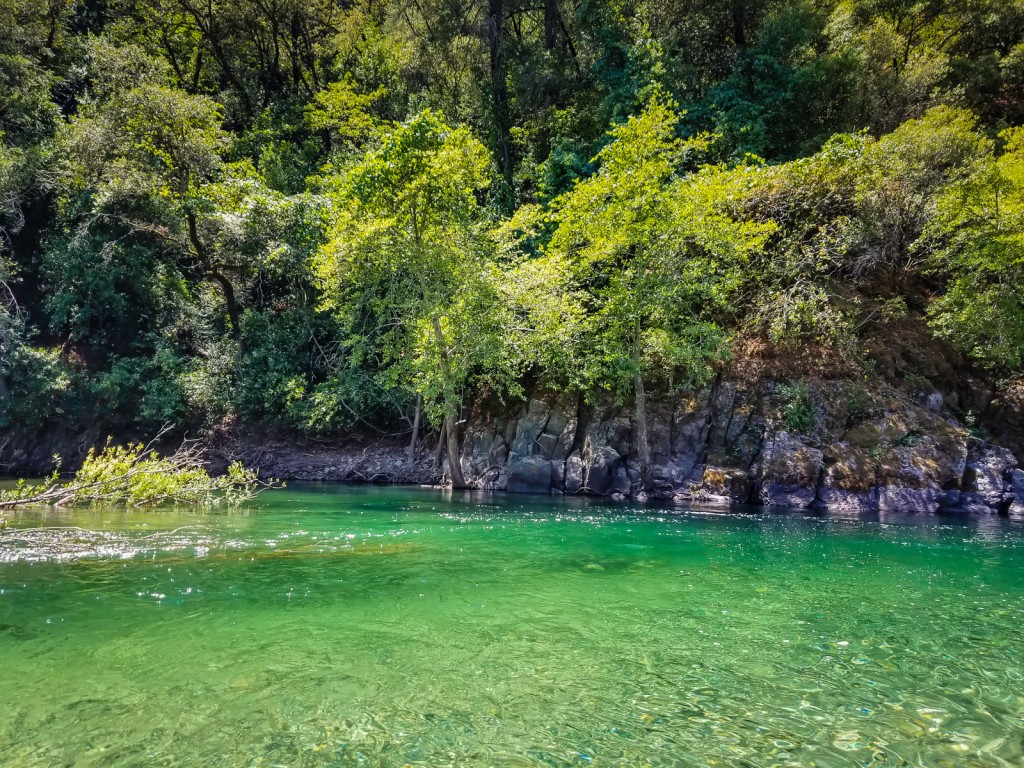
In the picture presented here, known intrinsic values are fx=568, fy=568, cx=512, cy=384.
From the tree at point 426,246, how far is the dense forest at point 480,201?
0.09 meters

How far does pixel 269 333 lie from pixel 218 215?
17.1 ft

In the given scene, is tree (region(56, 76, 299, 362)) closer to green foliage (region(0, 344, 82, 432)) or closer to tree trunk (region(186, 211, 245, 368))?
tree trunk (region(186, 211, 245, 368))

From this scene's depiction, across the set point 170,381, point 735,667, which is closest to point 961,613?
point 735,667

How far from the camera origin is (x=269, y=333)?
82.3ft

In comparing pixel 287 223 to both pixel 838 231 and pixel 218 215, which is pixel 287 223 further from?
pixel 838 231

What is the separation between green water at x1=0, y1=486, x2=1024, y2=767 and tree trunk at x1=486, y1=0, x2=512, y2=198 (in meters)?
24.4

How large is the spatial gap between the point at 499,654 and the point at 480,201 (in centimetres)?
2515

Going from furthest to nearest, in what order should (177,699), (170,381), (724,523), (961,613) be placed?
1. (170,381)
2. (724,523)
3. (961,613)
4. (177,699)

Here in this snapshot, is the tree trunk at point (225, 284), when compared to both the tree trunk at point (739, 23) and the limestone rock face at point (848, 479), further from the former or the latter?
the tree trunk at point (739, 23)

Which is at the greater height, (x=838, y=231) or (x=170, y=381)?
(x=838, y=231)

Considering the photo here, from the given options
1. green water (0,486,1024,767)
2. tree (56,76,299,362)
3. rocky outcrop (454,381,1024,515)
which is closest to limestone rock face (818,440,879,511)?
rocky outcrop (454,381,1024,515)

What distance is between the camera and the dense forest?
17719mm

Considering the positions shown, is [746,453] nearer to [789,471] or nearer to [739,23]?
[789,471]

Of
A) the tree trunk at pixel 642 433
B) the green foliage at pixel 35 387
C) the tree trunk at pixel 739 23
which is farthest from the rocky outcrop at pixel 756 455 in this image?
the tree trunk at pixel 739 23
